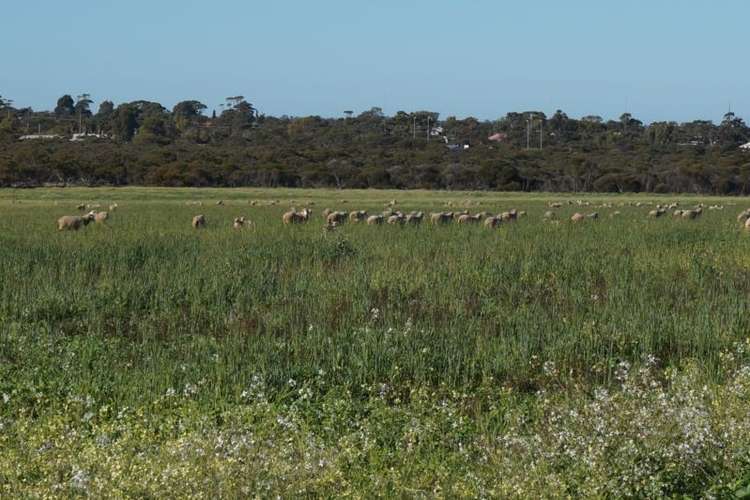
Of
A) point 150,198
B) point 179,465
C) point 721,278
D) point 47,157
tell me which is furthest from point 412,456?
point 47,157

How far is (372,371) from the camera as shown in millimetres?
8969

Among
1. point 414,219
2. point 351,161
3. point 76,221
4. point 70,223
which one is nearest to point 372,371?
point 70,223

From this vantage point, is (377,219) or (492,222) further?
(377,219)

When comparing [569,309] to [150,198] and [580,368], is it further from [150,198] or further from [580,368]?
[150,198]

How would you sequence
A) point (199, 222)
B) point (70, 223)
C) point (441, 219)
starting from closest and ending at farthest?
point (70, 223) < point (199, 222) < point (441, 219)

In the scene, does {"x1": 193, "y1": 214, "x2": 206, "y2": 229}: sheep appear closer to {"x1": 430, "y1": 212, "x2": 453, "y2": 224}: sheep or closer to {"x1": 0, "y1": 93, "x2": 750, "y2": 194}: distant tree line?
{"x1": 430, "y1": 212, "x2": 453, "y2": 224}: sheep

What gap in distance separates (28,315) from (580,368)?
5.76 m

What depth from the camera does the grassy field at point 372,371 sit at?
623 centimetres

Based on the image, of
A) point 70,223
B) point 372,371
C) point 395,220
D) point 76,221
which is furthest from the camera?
point 395,220

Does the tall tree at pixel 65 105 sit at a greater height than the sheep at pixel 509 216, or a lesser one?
greater

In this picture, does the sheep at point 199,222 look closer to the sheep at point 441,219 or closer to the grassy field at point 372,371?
the sheep at point 441,219

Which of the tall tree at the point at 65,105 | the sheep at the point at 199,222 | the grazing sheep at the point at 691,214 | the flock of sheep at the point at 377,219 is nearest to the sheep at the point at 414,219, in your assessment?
the flock of sheep at the point at 377,219

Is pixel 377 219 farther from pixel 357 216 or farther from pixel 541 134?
pixel 541 134

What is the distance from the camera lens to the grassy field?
20.5 feet
